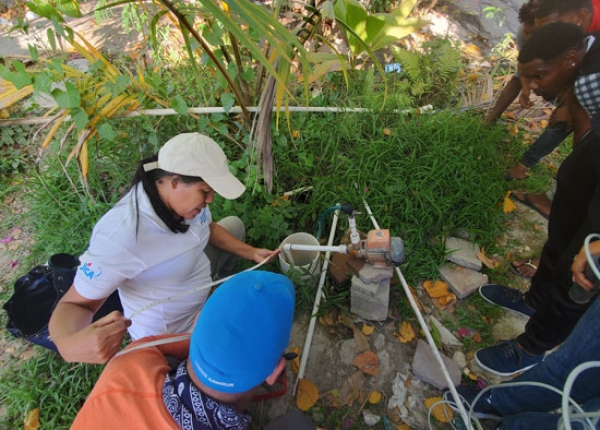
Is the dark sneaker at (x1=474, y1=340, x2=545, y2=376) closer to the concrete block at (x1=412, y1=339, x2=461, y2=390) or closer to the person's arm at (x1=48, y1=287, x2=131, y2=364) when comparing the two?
the concrete block at (x1=412, y1=339, x2=461, y2=390)

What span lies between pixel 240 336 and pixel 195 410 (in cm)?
32

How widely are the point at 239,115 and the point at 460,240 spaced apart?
2077 mm

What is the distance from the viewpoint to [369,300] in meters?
2.23

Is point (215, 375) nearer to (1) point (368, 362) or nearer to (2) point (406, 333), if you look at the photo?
(1) point (368, 362)

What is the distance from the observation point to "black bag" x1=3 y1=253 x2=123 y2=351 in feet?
6.11

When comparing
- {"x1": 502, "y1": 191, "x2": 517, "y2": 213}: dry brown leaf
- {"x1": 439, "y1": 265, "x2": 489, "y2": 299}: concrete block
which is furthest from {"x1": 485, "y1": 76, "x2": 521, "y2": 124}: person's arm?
{"x1": 439, "y1": 265, "x2": 489, "y2": 299}: concrete block

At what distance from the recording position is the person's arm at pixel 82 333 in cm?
140

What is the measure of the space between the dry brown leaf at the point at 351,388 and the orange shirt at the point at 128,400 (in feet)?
3.95

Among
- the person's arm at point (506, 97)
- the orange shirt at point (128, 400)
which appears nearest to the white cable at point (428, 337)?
the orange shirt at point (128, 400)

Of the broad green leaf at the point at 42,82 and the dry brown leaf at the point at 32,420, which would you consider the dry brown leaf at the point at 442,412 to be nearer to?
the dry brown leaf at the point at 32,420

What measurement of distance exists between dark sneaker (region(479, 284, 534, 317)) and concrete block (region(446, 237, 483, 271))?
0.21 metres

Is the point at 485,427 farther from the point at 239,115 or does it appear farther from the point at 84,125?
the point at 84,125

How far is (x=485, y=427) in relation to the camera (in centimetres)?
196

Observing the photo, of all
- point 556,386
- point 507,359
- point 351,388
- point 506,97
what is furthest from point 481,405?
point 506,97
